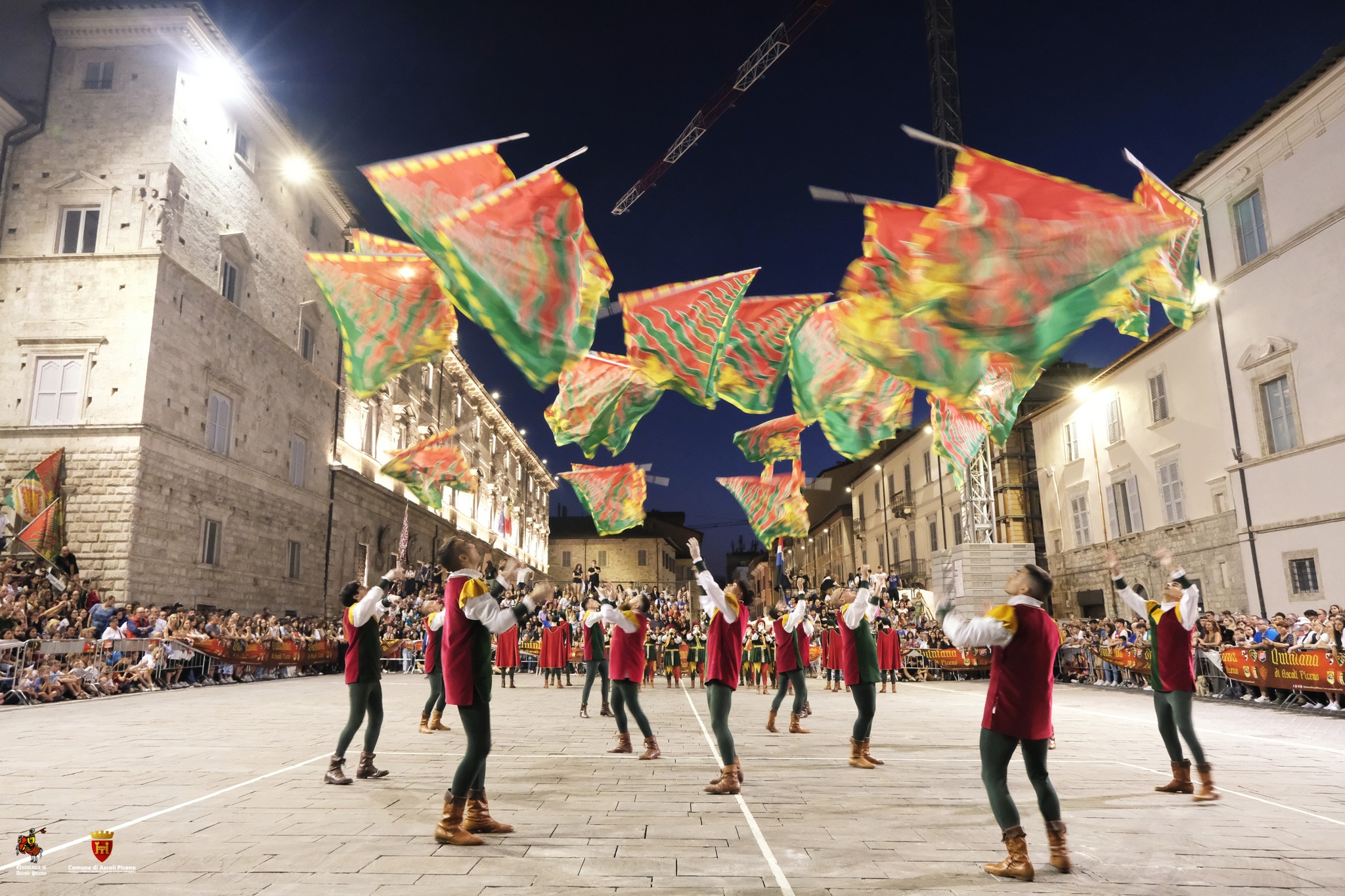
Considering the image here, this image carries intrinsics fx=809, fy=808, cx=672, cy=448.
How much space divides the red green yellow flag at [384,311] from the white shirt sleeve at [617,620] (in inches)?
160

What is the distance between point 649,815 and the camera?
21.9 ft

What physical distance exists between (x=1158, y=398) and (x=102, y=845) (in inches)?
1231

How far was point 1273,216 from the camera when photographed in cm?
2223

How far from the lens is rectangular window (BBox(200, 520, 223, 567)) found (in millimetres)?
24969

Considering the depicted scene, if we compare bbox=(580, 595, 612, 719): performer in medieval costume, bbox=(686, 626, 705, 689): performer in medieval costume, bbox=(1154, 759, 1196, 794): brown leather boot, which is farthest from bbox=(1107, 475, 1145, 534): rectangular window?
bbox=(1154, 759, 1196, 794): brown leather boot

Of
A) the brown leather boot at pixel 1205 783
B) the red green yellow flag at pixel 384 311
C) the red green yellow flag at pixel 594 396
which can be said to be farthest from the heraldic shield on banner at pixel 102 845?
the red green yellow flag at pixel 594 396

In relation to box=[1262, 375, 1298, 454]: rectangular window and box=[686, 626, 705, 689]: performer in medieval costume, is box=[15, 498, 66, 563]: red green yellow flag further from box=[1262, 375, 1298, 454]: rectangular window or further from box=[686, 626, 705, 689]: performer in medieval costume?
box=[1262, 375, 1298, 454]: rectangular window

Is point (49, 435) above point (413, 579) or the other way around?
above

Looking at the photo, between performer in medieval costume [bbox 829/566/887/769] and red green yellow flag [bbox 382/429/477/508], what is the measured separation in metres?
11.8

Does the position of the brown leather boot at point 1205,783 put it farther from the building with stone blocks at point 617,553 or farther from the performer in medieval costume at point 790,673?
the building with stone blocks at point 617,553

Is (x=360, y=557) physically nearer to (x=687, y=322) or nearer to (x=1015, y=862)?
(x=687, y=322)

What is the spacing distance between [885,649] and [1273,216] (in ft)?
52.6

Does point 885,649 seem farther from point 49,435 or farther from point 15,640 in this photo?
point 49,435

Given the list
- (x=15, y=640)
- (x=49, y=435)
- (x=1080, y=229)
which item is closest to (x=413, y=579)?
(x=1080, y=229)
